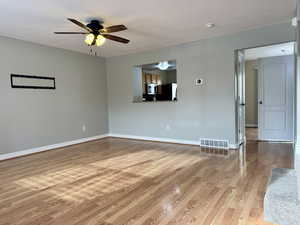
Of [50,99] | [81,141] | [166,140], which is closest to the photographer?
[50,99]

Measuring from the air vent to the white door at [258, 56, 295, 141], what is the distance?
141cm

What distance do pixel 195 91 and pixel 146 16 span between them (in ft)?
7.03

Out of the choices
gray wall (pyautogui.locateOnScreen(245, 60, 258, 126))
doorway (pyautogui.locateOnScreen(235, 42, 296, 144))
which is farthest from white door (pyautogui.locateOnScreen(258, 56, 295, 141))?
gray wall (pyautogui.locateOnScreen(245, 60, 258, 126))

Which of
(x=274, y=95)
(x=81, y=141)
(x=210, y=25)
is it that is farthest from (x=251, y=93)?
(x=81, y=141)

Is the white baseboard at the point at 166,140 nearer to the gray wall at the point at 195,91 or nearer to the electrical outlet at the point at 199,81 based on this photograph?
the gray wall at the point at 195,91

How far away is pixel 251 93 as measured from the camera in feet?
24.5

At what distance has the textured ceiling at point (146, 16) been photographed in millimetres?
2828

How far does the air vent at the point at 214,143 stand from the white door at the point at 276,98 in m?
1.41

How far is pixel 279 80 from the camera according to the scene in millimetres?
4980

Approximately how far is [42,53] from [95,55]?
153cm

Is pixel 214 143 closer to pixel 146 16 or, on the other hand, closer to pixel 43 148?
pixel 146 16

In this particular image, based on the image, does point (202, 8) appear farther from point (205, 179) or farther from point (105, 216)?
point (105, 216)

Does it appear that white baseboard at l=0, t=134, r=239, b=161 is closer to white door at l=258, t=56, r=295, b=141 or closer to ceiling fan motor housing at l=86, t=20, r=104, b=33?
white door at l=258, t=56, r=295, b=141

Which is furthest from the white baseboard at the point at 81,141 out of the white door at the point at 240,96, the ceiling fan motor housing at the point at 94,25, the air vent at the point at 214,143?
the ceiling fan motor housing at the point at 94,25
